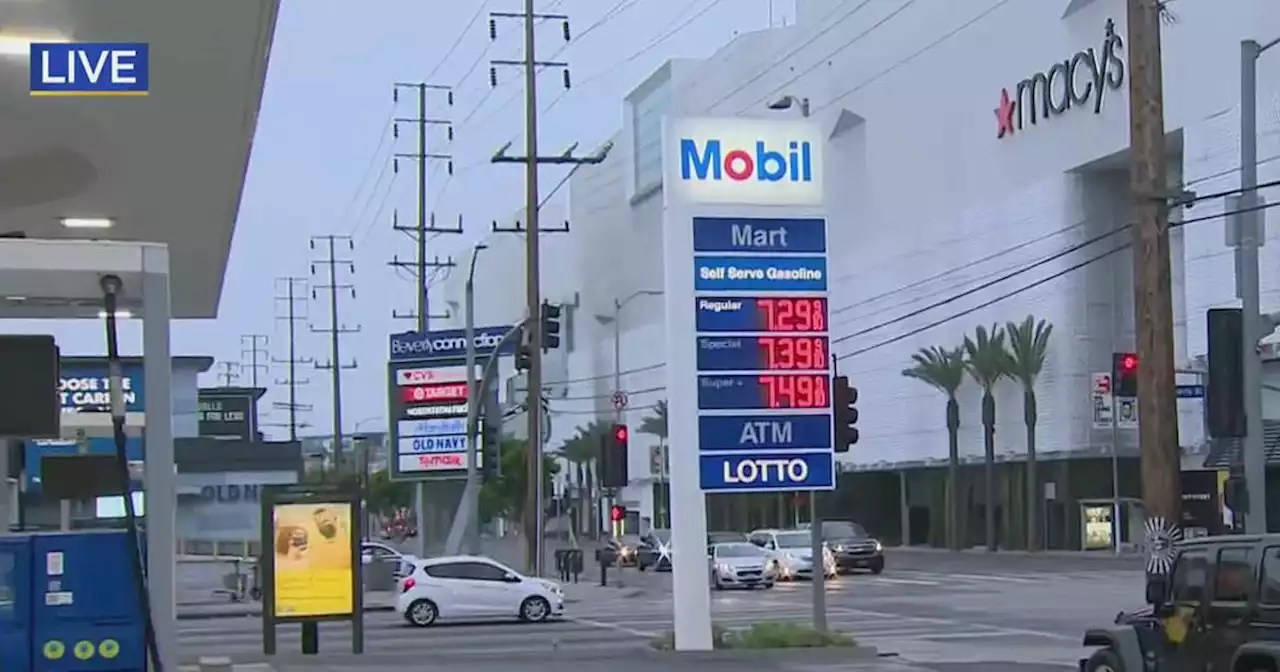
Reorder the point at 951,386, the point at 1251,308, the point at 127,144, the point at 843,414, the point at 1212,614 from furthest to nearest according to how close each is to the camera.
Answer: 1. the point at 951,386
2. the point at 1251,308
3. the point at 843,414
4. the point at 127,144
5. the point at 1212,614

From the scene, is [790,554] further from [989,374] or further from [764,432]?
[764,432]

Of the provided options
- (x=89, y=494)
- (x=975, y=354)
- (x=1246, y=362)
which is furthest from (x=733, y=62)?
(x=89, y=494)

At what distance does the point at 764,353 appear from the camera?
25.4 meters

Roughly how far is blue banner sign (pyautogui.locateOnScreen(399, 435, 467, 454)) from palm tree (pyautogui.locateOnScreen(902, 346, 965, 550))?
21.8 meters

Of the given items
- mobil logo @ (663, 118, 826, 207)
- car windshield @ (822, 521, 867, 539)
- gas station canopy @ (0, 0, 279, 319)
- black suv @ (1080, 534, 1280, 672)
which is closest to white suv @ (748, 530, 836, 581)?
car windshield @ (822, 521, 867, 539)

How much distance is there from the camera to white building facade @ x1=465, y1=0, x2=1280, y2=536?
62.8 meters

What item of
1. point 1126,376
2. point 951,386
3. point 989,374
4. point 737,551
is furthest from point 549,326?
point 951,386

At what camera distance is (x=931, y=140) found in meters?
81.3

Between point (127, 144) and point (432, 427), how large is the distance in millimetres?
50300

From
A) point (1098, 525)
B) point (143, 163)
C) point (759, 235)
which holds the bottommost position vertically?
point (1098, 525)

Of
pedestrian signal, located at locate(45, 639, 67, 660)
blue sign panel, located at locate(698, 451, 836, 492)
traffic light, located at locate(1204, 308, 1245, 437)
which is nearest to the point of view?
pedestrian signal, located at locate(45, 639, 67, 660)

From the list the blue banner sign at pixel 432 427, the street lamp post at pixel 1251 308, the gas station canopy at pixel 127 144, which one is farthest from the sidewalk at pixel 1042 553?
the gas station canopy at pixel 127 144

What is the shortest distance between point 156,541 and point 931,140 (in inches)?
2840

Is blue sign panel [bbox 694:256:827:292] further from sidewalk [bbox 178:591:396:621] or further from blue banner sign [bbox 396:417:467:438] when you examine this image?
blue banner sign [bbox 396:417:467:438]
